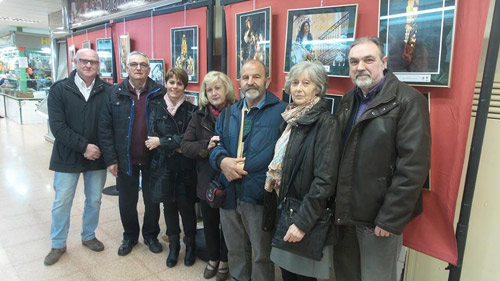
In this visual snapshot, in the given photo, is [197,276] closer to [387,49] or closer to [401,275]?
Result: [401,275]

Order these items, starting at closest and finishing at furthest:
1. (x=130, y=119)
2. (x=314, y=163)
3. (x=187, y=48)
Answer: (x=314, y=163)
(x=130, y=119)
(x=187, y=48)

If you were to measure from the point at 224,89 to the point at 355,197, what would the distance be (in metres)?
1.12

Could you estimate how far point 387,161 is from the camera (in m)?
1.45

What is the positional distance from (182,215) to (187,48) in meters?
1.65

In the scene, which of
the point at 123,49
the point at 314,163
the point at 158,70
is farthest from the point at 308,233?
the point at 123,49

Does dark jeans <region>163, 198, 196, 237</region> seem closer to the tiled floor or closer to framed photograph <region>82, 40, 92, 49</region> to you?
the tiled floor

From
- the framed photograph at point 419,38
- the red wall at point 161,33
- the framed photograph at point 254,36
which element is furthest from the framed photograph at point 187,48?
the framed photograph at point 419,38

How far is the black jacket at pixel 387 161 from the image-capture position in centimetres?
138

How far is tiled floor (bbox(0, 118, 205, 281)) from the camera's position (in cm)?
249

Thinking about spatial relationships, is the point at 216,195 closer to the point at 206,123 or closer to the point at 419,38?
the point at 206,123

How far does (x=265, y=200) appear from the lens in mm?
1827

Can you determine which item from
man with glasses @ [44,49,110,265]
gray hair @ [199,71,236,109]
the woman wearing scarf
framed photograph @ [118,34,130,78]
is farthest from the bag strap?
framed photograph @ [118,34,130,78]

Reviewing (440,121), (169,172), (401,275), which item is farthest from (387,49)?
(169,172)

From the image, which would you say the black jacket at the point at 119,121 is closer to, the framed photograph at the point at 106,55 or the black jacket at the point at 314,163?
the black jacket at the point at 314,163
